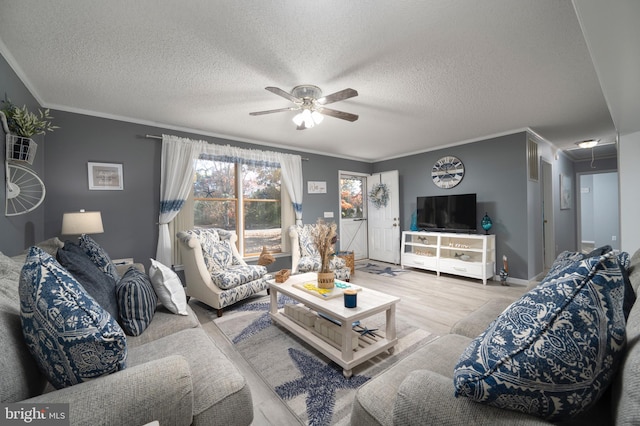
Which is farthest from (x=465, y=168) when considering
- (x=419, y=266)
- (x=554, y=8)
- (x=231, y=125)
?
(x=231, y=125)

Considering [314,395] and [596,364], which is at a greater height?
[596,364]

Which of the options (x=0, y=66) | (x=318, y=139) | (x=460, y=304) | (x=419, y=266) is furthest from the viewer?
(x=419, y=266)

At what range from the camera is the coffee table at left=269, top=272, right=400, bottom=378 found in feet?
6.03

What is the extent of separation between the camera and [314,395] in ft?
5.43

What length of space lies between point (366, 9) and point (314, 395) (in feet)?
8.05

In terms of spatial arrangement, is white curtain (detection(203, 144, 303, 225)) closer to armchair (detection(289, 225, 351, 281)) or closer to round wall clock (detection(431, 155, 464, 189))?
armchair (detection(289, 225, 351, 281))

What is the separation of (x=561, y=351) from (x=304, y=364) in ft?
5.63

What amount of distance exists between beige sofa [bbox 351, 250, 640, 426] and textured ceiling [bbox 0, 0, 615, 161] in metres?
1.71

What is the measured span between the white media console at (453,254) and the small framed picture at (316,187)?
1872 millimetres

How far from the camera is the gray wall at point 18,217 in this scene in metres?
1.94

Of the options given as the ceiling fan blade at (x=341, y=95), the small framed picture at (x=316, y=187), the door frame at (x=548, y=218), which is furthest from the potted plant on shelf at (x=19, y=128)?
the door frame at (x=548, y=218)

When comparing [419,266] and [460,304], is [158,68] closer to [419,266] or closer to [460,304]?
[460,304]

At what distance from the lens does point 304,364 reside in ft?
6.47

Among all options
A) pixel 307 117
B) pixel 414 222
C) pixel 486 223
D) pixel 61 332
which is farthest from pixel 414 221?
pixel 61 332
